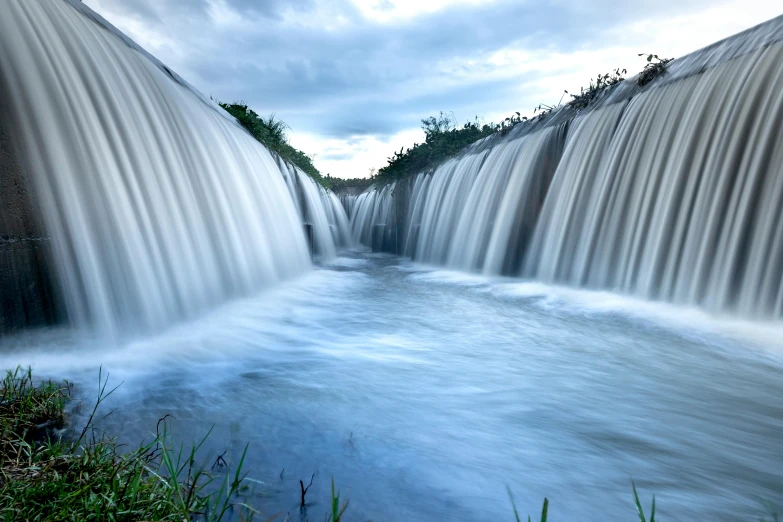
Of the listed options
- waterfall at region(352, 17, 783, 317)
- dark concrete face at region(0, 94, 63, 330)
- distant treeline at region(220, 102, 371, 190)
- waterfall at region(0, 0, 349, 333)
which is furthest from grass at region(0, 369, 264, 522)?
distant treeline at region(220, 102, 371, 190)

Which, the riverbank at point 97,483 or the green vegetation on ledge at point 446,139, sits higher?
the green vegetation on ledge at point 446,139

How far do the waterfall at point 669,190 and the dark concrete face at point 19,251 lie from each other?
5843 millimetres

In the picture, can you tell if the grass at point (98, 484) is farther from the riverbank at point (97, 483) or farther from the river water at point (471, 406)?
the river water at point (471, 406)

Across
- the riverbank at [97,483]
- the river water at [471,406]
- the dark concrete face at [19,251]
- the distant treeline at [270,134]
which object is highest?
the distant treeline at [270,134]

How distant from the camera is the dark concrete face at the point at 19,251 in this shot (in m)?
2.80

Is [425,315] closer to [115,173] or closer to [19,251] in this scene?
[115,173]

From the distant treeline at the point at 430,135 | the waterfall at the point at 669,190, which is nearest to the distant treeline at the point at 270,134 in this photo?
the distant treeline at the point at 430,135

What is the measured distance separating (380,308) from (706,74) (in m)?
4.87

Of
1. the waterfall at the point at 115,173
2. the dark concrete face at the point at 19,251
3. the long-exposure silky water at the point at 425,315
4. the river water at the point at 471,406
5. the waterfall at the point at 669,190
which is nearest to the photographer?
the river water at the point at 471,406

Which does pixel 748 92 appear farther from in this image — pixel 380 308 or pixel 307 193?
pixel 307 193

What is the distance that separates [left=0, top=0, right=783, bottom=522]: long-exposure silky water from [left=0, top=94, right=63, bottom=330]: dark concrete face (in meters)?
0.01

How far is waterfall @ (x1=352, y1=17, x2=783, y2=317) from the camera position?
425 centimetres

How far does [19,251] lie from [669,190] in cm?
628

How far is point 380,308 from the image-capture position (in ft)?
18.8
